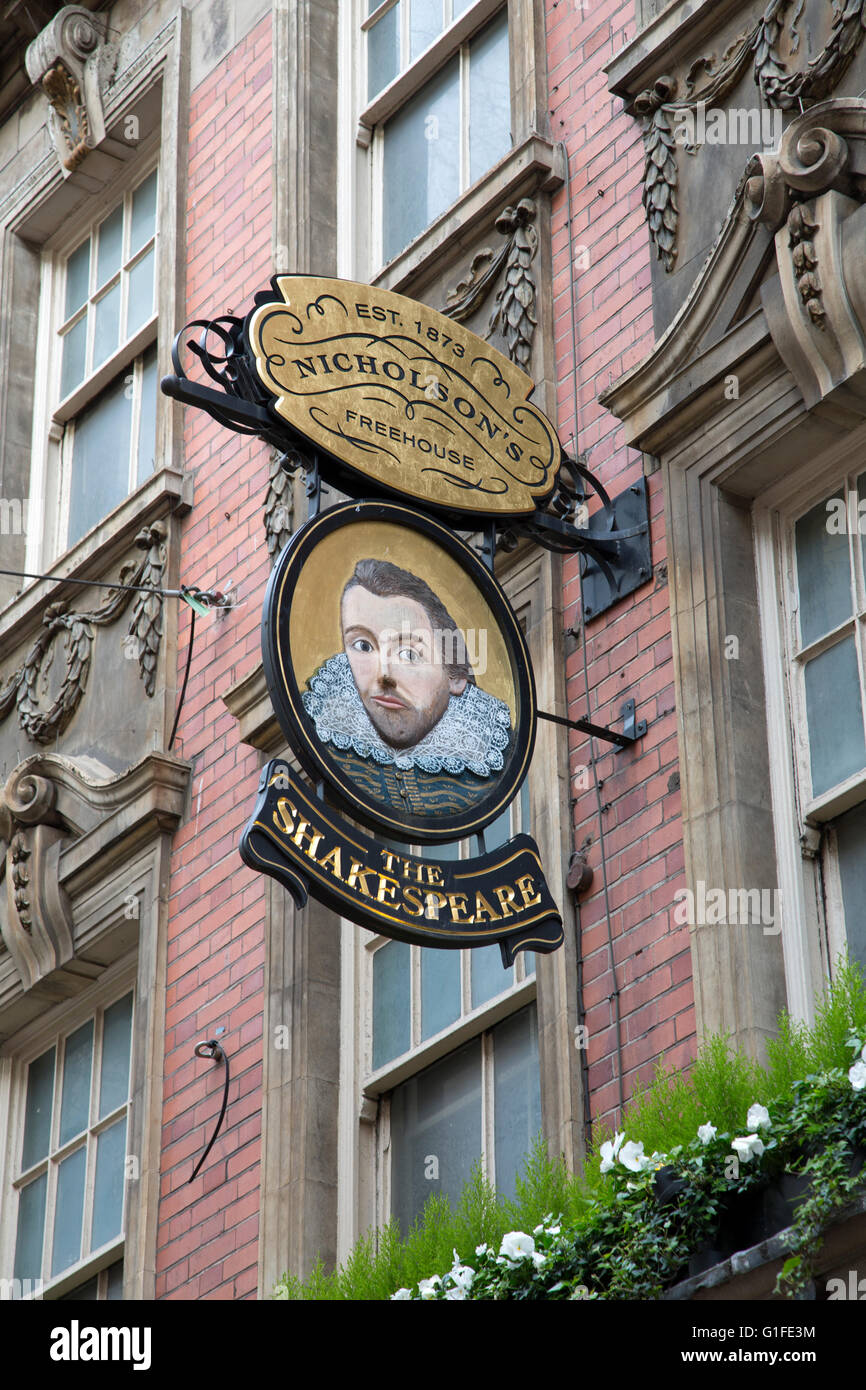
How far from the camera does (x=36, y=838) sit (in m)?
11.7

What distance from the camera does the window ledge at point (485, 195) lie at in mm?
10203

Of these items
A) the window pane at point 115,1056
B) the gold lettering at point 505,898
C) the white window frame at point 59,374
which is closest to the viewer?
the gold lettering at point 505,898

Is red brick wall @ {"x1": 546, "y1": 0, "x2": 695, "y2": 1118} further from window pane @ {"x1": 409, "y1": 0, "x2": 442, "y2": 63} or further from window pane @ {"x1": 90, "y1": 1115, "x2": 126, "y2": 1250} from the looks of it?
window pane @ {"x1": 90, "y1": 1115, "x2": 126, "y2": 1250}

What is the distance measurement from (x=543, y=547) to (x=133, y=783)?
302cm

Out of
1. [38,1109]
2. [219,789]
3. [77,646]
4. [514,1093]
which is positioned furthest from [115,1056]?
[514,1093]

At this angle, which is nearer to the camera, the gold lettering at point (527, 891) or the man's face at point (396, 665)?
the gold lettering at point (527, 891)

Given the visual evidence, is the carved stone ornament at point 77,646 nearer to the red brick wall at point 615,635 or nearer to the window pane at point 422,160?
the window pane at point 422,160

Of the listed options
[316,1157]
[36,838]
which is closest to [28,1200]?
[36,838]

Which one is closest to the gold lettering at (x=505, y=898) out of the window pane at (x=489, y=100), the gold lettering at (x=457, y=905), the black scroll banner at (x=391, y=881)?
the black scroll banner at (x=391, y=881)

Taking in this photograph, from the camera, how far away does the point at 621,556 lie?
8.91m

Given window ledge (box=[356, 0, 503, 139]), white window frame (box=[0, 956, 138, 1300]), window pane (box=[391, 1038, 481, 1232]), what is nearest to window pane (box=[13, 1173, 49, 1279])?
white window frame (box=[0, 956, 138, 1300])

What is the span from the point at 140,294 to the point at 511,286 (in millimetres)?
3833

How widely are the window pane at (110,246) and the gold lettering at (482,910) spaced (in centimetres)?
711
